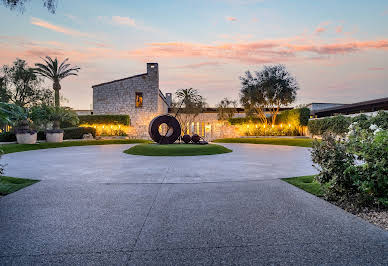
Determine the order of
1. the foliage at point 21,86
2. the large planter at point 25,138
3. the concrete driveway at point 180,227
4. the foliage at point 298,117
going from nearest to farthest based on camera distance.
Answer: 1. the concrete driveway at point 180,227
2. the large planter at point 25,138
3. the foliage at point 298,117
4. the foliage at point 21,86

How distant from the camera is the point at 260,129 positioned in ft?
88.5

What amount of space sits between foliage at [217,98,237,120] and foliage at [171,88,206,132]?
2.15 metres

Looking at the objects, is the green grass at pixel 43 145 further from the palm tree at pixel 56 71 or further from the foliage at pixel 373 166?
the foliage at pixel 373 166

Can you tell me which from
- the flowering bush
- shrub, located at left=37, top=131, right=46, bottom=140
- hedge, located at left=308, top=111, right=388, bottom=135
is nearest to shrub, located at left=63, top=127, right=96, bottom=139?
shrub, located at left=37, top=131, right=46, bottom=140

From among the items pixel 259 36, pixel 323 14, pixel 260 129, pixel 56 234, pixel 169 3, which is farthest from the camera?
pixel 260 129

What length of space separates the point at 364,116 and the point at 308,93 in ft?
40.3

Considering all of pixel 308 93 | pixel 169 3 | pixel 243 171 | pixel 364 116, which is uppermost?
pixel 169 3

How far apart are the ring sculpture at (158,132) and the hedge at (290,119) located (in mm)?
13994

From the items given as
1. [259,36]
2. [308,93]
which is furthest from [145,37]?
[308,93]

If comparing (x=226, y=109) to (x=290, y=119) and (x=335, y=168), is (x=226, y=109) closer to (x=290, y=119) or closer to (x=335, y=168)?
(x=290, y=119)

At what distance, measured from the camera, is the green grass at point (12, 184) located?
4.94 meters

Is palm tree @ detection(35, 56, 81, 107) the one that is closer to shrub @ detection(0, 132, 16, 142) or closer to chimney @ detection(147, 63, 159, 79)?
shrub @ detection(0, 132, 16, 142)

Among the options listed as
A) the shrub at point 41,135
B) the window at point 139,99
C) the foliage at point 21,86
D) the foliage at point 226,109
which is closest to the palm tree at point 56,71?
the foliage at point 21,86

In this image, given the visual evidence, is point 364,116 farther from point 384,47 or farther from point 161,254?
point 161,254
